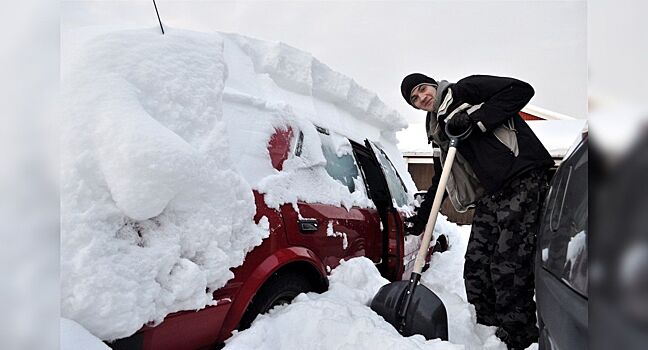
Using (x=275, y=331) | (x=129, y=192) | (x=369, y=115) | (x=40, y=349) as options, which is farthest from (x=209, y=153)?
(x=369, y=115)

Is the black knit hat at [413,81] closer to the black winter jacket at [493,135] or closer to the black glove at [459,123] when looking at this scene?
the black winter jacket at [493,135]

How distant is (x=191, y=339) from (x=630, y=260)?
1.61 metres

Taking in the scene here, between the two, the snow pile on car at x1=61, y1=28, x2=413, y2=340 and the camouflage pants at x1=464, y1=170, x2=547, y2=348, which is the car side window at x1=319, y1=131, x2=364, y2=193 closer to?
the snow pile on car at x1=61, y1=28, x2=413, y2=340

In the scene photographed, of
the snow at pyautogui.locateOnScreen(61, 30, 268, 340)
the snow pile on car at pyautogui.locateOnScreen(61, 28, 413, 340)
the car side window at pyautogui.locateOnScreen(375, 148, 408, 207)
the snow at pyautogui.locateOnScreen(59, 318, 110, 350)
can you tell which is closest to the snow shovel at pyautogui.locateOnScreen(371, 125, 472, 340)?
the snow pile on car at pyautogui.locateOnScreen(61, 28, 413, 340)

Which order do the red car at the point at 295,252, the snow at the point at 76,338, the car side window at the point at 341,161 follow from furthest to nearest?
the car side window at the point at 341,161, the red car at the point at 295,252, the snow at the point at 76,338

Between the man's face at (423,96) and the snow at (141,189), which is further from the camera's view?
the man's face at (423,96)

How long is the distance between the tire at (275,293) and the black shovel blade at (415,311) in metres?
0.49

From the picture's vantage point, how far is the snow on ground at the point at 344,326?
2.17m

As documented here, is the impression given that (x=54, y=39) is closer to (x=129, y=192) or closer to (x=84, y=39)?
(x=129, y=192)

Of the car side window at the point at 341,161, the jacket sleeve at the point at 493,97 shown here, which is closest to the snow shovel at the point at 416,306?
the jacket sleeve at the point at 493,97

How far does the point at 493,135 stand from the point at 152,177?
192cm

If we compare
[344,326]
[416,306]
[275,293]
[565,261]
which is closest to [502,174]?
[416,306]

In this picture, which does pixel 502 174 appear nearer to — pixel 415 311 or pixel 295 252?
pixel 415 311

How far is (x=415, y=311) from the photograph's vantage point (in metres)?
2.69
